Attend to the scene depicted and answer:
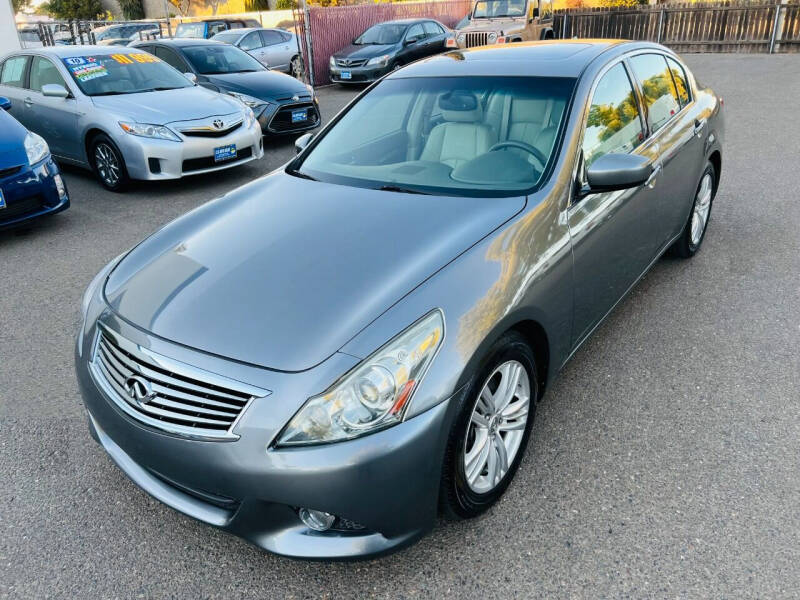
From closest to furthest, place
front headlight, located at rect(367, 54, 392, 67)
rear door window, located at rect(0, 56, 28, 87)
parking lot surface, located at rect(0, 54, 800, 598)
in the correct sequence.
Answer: parking lot surface, located at rect(0, 54, 800, 598), rear door window, located at rect(0, 56, 28, 87), front headlight, located at rect(367, 54, 392, 67)

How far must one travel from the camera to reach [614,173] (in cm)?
274

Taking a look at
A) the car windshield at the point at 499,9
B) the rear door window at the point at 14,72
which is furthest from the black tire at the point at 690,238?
the car windshield at the point at 499,9

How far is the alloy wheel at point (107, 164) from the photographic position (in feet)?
22.7

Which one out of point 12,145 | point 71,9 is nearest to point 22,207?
point 12,145

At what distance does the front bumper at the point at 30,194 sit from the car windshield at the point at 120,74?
6.19 feet

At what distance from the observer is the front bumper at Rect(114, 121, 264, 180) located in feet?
21.8

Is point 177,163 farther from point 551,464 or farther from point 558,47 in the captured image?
point 551,464

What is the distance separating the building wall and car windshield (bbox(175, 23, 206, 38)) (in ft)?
22.1

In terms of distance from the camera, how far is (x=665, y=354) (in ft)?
11.7

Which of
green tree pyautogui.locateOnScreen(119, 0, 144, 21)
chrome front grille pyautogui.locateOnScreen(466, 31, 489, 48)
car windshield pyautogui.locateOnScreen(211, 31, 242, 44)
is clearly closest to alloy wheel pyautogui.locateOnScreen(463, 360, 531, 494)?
car windshield pyautogui.locateOnScreen(211, 31, 242, 44)

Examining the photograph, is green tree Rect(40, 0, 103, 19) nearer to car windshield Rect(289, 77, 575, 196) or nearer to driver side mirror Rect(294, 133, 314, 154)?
driver side mirror Rect(294, 133, 314, 154)

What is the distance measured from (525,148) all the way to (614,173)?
431 mm

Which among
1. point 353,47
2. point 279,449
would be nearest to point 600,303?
point 279,449

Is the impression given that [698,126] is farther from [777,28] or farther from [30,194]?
[777,28]
